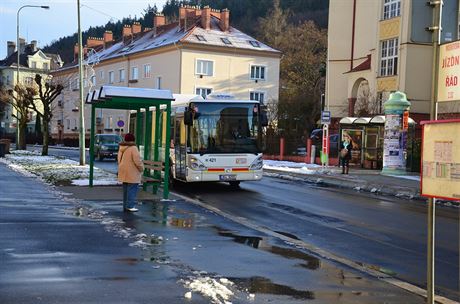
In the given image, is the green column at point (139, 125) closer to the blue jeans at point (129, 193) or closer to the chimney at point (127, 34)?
the blue jeans at point (129, 193)

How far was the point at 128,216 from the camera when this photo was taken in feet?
37.9

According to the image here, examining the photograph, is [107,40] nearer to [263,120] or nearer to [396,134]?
[396,134]

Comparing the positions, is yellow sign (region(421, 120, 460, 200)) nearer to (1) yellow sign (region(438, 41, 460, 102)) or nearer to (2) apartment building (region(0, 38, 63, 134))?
(1) yellow sign (region(438, 41, 460, 102))

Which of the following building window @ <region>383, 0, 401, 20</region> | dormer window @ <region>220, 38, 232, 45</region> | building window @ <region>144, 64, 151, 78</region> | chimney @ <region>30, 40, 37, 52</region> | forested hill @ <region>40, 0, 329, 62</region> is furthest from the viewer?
chimney @ <region>30, 40, 37, 52</region>

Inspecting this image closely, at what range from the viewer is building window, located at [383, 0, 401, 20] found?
3759 centimetres

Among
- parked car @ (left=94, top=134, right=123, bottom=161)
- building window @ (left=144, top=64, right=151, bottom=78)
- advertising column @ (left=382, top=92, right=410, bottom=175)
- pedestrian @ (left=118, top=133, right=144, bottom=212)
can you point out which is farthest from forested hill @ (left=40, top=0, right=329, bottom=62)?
pedestrian @ (left=118, top=133, right=144, bottom=212)

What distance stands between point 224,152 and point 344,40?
1270 inches

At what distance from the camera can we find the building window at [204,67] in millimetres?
59141

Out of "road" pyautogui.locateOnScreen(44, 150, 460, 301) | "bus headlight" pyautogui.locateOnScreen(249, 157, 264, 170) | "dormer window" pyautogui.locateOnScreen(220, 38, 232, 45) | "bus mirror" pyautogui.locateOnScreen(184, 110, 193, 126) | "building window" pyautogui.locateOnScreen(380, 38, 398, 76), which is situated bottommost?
"road" pyautogui.locateOnScreen(44, 150, 460, 301)

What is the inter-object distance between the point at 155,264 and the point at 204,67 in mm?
53154

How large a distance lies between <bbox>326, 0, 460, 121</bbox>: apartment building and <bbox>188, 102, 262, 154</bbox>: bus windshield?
13.9m

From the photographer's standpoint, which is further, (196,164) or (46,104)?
(46,104)

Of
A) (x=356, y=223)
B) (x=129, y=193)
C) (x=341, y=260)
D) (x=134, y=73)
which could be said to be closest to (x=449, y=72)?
(x=341, y=260)

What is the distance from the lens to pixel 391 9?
127 ft
